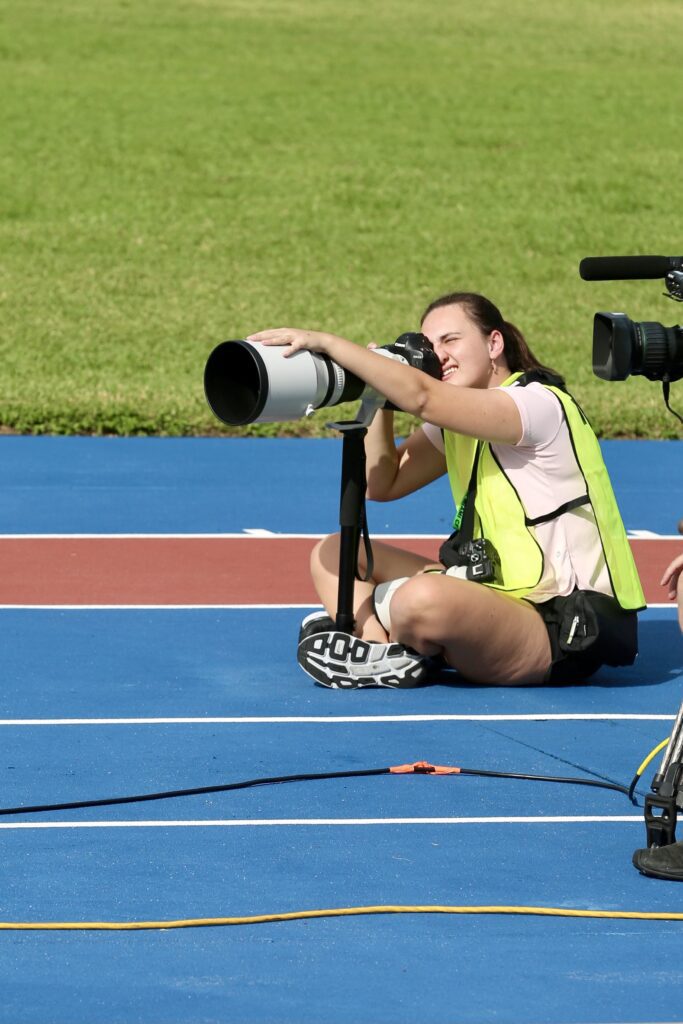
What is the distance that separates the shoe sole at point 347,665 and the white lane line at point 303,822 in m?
1.53

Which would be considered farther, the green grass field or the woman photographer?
the green grass field

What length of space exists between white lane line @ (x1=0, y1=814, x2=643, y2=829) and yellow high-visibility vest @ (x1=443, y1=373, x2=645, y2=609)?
1.46m

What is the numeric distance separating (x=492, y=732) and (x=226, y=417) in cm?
139

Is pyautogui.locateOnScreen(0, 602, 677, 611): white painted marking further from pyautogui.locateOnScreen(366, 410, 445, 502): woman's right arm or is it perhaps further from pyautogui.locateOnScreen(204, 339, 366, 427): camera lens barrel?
pyautogui.locateOnScreen(204, 339, 366, 427): camera lens barrel

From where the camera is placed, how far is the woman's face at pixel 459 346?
22.3 feet

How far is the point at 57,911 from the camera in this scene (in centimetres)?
459

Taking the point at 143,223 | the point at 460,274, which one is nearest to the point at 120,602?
the point at 460,274

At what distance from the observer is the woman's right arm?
7297mm

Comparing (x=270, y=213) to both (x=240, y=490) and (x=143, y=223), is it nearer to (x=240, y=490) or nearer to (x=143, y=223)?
(x=143, y=223)

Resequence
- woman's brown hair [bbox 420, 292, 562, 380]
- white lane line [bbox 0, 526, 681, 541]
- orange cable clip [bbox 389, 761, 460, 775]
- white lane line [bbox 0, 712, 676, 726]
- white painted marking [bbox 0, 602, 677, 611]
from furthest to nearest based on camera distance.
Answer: white lane line [bbox 0, 526, 681, 541], white painted marking [bbox 0, 602, 677, 611], woman's brown hair [bbox 420, 292, 562, 380], white lane line [bbox 0, 712, 676, 726], orange cable clip [bbox 389, 761, 460, 775]

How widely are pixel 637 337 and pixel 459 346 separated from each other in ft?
7.51

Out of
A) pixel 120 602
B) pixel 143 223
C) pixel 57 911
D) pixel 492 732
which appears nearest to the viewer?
pixel 57 911

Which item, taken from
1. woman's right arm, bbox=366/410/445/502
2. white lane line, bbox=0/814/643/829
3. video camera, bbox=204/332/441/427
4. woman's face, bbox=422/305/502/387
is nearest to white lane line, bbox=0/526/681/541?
woman's right arm, bbox=366/410/445/502

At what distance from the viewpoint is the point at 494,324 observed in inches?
271
